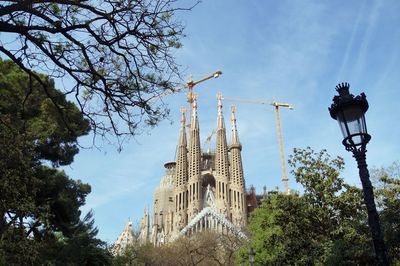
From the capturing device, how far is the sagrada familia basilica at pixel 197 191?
58.9 meters

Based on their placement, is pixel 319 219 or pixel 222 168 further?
pixel 222 168

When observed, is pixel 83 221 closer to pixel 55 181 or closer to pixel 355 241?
pixel 55 181

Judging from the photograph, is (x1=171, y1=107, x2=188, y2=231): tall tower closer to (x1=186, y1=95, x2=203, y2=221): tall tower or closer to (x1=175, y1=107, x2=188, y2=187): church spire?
(x1=175, y1=107, x2=188, y2=187): church spire

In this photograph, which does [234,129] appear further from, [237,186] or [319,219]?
[319,219]

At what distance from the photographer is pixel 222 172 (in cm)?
6203

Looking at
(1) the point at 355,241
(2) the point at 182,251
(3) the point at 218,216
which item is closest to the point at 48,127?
(1) the point at 355,241

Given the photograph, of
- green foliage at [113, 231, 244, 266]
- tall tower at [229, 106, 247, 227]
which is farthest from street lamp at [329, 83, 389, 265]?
tall tower at [229, 106, 247, 227]

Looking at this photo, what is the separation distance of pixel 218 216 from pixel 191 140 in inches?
633

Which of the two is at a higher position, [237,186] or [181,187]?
[181,187]

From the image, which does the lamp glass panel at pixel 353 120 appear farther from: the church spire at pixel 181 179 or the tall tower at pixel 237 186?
the church spire at pixel 181 179

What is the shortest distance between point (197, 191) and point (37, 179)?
170ft

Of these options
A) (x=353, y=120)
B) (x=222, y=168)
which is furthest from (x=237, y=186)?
(x=353, y=120)

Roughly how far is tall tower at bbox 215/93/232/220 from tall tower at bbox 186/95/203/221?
8.61ft

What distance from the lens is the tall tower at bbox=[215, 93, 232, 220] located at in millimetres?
59031
